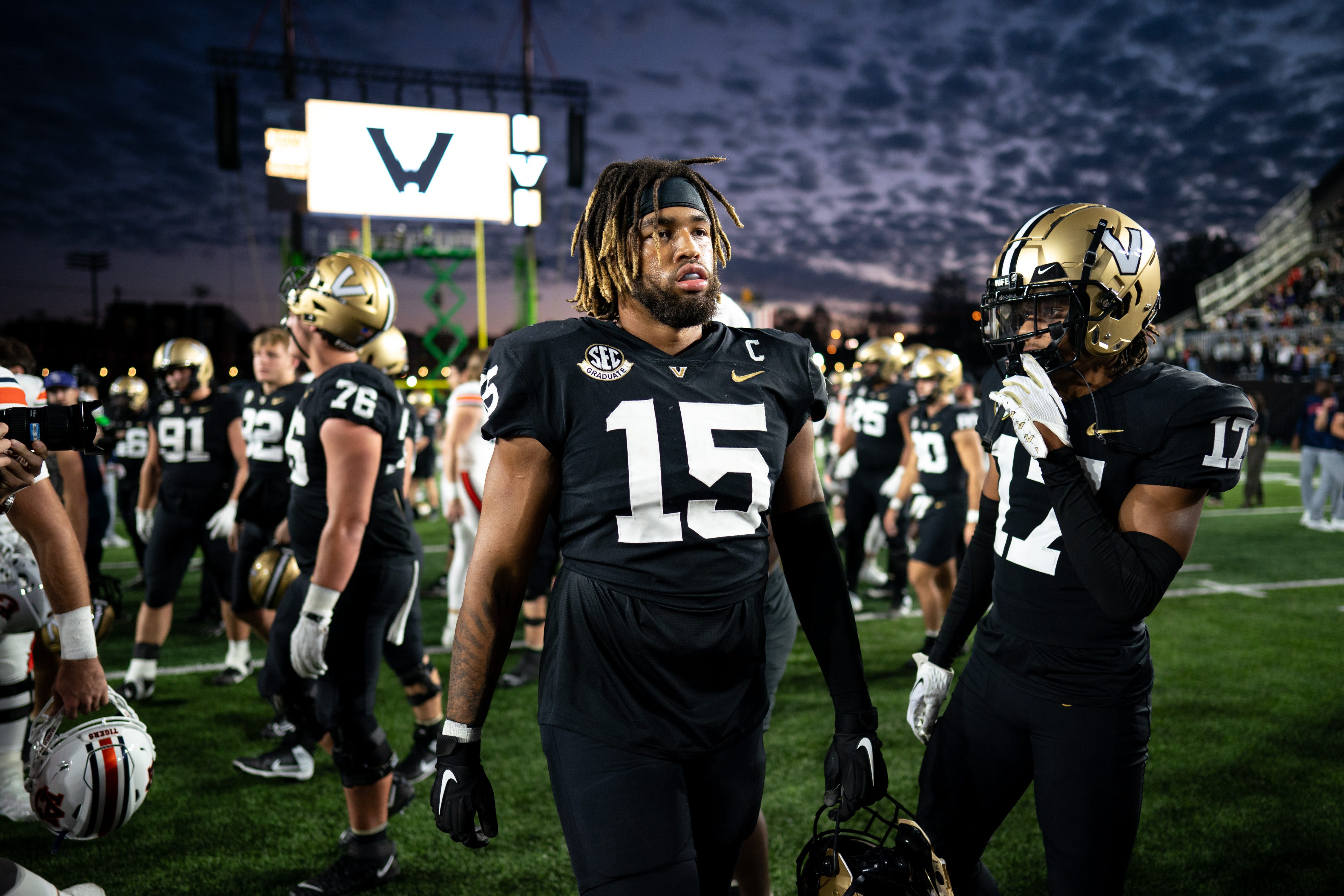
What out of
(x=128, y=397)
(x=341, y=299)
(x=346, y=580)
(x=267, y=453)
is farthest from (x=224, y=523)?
(x=128, y=397)

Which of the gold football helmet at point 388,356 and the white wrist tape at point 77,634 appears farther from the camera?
the gold football helmet at point 388,356

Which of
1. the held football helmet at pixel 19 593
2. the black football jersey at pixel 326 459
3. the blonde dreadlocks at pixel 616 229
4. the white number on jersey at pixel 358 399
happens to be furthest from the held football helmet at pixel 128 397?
the blonde dreadlocks at pixel 616 229

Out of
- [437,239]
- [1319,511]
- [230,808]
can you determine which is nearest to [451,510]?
[230,808]

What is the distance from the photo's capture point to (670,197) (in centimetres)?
196

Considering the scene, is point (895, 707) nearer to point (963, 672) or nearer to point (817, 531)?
point (963, 672)

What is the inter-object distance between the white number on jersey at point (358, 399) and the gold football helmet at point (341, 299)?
534 mm

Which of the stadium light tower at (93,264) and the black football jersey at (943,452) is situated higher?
the stadium light tower at (93,264)

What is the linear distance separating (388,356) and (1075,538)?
4631 millimetres

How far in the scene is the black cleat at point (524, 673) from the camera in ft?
18.4

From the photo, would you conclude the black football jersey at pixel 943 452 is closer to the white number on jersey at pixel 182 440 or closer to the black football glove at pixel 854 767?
the black football glove at pixel 854 767

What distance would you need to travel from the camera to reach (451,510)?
21.7ft

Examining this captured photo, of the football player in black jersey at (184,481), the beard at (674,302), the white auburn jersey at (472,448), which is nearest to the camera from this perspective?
the beard at (674,302)

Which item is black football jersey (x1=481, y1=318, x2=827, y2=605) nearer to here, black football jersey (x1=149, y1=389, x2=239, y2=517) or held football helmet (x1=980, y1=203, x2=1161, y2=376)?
held football helmet (x1=980, y1=203, x2=1161, y2=376)

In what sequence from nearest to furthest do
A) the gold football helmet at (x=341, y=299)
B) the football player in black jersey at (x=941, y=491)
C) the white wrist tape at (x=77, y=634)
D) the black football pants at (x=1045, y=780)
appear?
the black football pants at (x=1045, y=780) → the white wrist tape at (x=77, y=634) → the gold football helmet at (x=341, y=299) → the football player in black jersey at (x=941, y=491)
